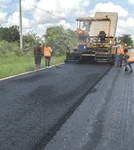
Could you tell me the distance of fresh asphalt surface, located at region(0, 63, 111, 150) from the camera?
4055mm

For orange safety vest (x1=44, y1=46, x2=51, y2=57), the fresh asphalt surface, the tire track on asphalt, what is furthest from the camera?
orange safety vest (x1=44, y1=46, x2=51, y2=57)

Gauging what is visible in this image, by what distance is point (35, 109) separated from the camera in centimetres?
576

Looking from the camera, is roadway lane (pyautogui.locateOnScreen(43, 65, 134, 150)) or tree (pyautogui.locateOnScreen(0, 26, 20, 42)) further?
tree (pyautogui.locateOnScreen(0, 26, 20, 42))

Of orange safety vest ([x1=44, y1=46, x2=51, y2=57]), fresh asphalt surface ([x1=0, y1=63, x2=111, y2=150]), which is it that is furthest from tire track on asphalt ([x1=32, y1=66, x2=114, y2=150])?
orange safety vest ([x1=44, y1=46, x2=51, y2=57])

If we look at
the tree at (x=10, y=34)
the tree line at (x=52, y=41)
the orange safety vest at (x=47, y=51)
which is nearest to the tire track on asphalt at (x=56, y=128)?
the orange safety vest at (x=47, y=51)

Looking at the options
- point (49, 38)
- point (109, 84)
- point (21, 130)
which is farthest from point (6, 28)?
point (21, 130)

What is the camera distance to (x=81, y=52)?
17.8 m

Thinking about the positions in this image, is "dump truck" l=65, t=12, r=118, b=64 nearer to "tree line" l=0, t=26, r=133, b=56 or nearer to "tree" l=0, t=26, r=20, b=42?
"tree line" l=0, t=26, r=133, b=56

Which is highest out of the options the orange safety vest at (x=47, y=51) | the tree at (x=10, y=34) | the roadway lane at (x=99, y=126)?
the tree at (x=10, y=34)

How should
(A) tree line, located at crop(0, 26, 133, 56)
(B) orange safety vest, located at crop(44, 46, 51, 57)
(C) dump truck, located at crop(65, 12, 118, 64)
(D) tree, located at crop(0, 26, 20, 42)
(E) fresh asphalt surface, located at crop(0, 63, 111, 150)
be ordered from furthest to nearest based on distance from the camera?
(D) tree, located at crop(0, 26, 20, 42), (A) tree line, located at crop(0, 26, 133, 56), (C) dump truck, located at crop(65, 12, 118, 64), (B) orange safety vest, located at crop(44, 46, 51, 57), (E) fresh asphalt surface, located at crop(0, 63, 111, 150)

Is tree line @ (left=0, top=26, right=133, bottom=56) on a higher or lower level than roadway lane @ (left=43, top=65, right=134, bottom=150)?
higher

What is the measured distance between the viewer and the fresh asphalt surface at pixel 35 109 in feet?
13.3

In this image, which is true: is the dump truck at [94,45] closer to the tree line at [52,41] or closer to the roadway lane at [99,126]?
the tree line at [52,41]

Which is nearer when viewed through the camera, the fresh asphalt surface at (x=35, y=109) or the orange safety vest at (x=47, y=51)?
the fresh asphalt surface at (x=35, y=109)
